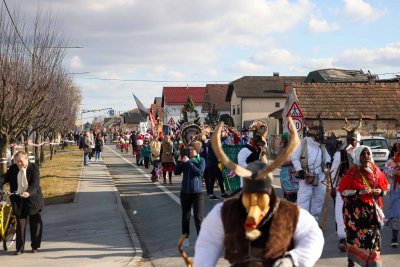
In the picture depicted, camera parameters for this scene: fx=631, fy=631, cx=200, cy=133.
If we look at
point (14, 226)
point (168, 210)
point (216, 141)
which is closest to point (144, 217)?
point (168, 210)

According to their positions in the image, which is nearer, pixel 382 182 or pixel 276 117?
pixel 382 182

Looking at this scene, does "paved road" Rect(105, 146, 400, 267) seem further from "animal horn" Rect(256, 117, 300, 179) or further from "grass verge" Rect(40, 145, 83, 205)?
"animal horn" Rect(256, 117, 300, 179)

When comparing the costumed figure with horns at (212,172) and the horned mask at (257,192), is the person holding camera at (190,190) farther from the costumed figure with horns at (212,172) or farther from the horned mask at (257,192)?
the costumed figure with horns at (212,172)

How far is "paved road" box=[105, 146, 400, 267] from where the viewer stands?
890 centimetres

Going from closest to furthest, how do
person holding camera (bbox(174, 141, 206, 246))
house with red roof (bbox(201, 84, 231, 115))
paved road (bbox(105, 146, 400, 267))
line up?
paved road (bbox(105, 146, 400, 267))
person holding camera (bbox(174, 141, 206, 246))
house with red roof (bbox(201, 84, 231, 115))

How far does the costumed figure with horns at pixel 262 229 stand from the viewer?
136 inches

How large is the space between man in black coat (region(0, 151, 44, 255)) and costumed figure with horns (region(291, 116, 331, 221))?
4.04 meters

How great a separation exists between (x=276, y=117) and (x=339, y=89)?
32.1ft

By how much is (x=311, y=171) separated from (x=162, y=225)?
12.0ft

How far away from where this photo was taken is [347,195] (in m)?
7.37

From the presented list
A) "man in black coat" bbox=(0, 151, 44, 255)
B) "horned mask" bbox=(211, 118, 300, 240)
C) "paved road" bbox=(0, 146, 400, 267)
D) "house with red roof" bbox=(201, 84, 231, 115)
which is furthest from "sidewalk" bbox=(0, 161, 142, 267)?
"house with red roof" bbox=(201, 84, 231, 115)

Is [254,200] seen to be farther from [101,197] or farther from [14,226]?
[101,197]

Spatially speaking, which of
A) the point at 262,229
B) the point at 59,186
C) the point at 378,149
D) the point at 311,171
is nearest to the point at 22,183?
the point at 311,171

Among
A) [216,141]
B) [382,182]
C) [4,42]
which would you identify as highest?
[4,42]
